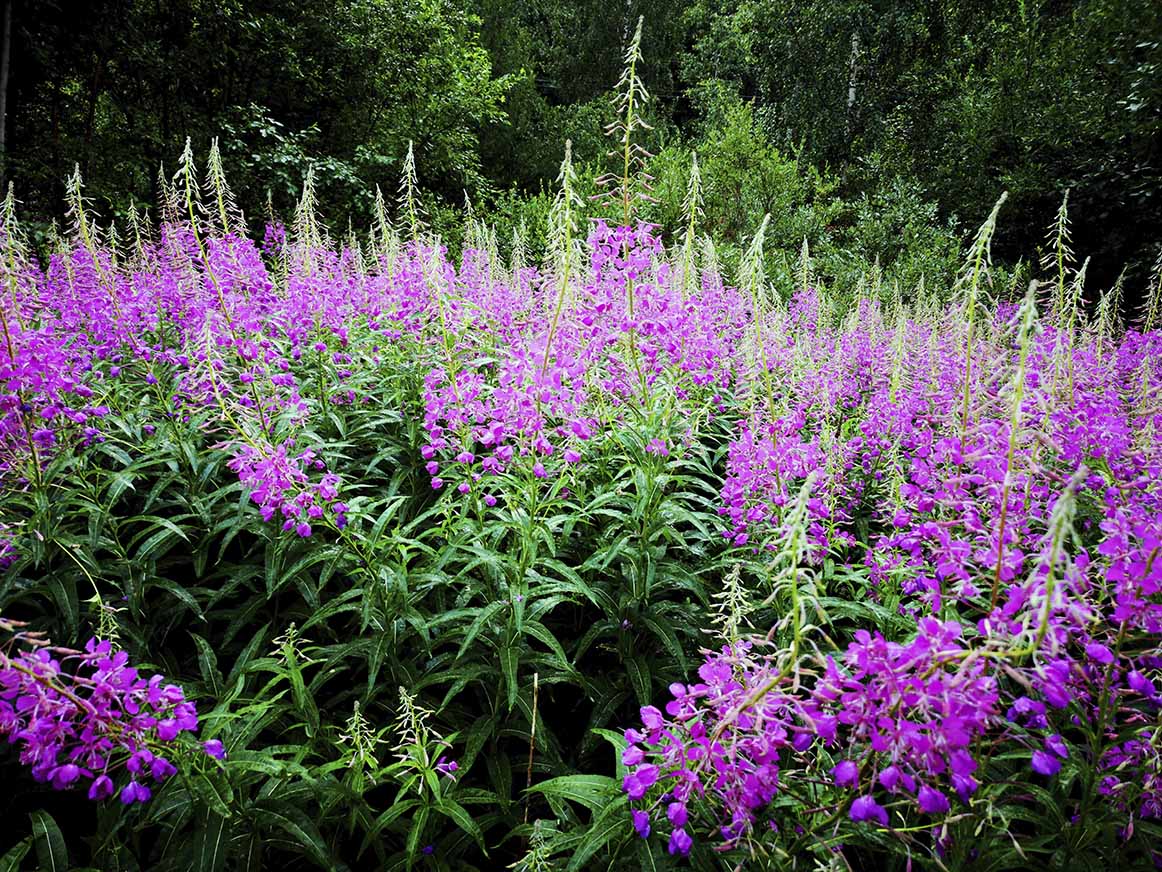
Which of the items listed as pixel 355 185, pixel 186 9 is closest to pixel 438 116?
pixel 355 185

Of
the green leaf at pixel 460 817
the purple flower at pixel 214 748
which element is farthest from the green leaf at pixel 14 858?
the green leaf at pixel 460 817

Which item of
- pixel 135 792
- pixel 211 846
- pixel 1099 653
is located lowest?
pixel 211 846

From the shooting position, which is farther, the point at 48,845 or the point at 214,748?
the point at 48,845

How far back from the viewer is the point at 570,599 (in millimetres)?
2598

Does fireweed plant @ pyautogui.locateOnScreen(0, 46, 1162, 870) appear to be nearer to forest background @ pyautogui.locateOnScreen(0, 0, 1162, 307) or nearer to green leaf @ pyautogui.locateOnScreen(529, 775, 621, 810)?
green leaf @ pyautogui.locateOnScreen(529, 775, 621, 810)

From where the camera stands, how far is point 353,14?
45.6ft

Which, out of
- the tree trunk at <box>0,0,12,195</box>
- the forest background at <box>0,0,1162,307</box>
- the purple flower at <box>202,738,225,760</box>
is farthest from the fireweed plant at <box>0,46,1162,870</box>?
the tree trunk at <box>0,0,12,195</box>

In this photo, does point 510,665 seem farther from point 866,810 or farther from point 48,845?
point 48,845

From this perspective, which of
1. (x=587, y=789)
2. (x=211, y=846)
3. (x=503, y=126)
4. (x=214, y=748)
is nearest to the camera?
(x=214, y=748)

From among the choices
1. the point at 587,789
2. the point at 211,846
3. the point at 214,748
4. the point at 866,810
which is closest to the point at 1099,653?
the point at 866,810

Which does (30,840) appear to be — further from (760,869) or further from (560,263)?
(560,263)

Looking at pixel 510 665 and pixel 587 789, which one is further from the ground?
pixel 510 665

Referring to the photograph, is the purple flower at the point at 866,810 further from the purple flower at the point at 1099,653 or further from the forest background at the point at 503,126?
the forest background at the point at 503,126

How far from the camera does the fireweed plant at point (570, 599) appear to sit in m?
1.37
